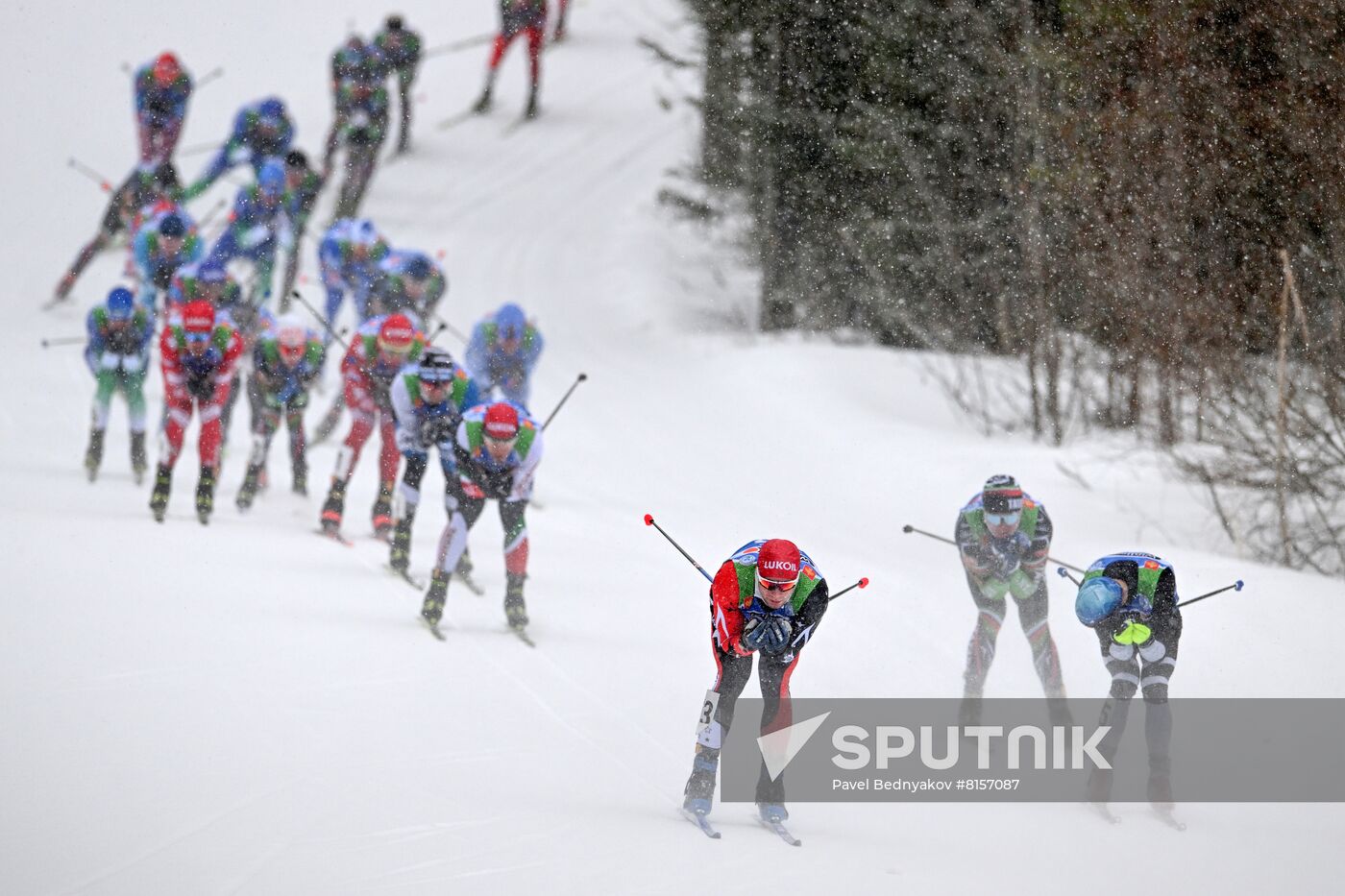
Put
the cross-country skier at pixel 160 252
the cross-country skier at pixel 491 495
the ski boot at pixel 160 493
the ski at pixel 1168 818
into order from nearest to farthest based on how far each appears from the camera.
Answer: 1. the ski at pixel 1168 818
2. the cross-country skier at pixel 491 495
3. the ski boot at pixel 160 493
4. the cross-country skier at pixel 160 252

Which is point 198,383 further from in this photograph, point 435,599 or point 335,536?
point 435,599

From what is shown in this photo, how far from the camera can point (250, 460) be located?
1496 cm

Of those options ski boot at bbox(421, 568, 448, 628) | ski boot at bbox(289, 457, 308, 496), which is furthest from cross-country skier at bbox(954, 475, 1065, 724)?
ski boot at bbox(289, 457, 308, 496)

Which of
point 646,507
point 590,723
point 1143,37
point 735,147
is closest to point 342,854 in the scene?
point 590,723

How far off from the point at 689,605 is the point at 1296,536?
557cm

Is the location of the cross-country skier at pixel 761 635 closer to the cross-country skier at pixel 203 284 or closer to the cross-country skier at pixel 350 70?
the cross-country skier at pixel 203 284

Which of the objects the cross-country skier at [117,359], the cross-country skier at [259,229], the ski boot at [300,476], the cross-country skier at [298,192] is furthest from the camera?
the cross-country skier at [298,192]

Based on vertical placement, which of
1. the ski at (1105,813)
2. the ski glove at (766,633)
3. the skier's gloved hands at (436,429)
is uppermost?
the skier's gloved hands at (436,429)

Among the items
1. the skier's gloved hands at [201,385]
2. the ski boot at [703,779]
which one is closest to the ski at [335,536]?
the skier's gloved hands at [201,385]

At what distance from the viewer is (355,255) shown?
17.7m

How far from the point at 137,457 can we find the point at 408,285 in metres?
3.18

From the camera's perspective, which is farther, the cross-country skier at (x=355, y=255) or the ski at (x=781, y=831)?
the cross-country skier at (x=355, y=255)

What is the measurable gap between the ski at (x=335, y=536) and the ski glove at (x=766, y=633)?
635cm

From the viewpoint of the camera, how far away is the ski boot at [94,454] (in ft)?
49.8
